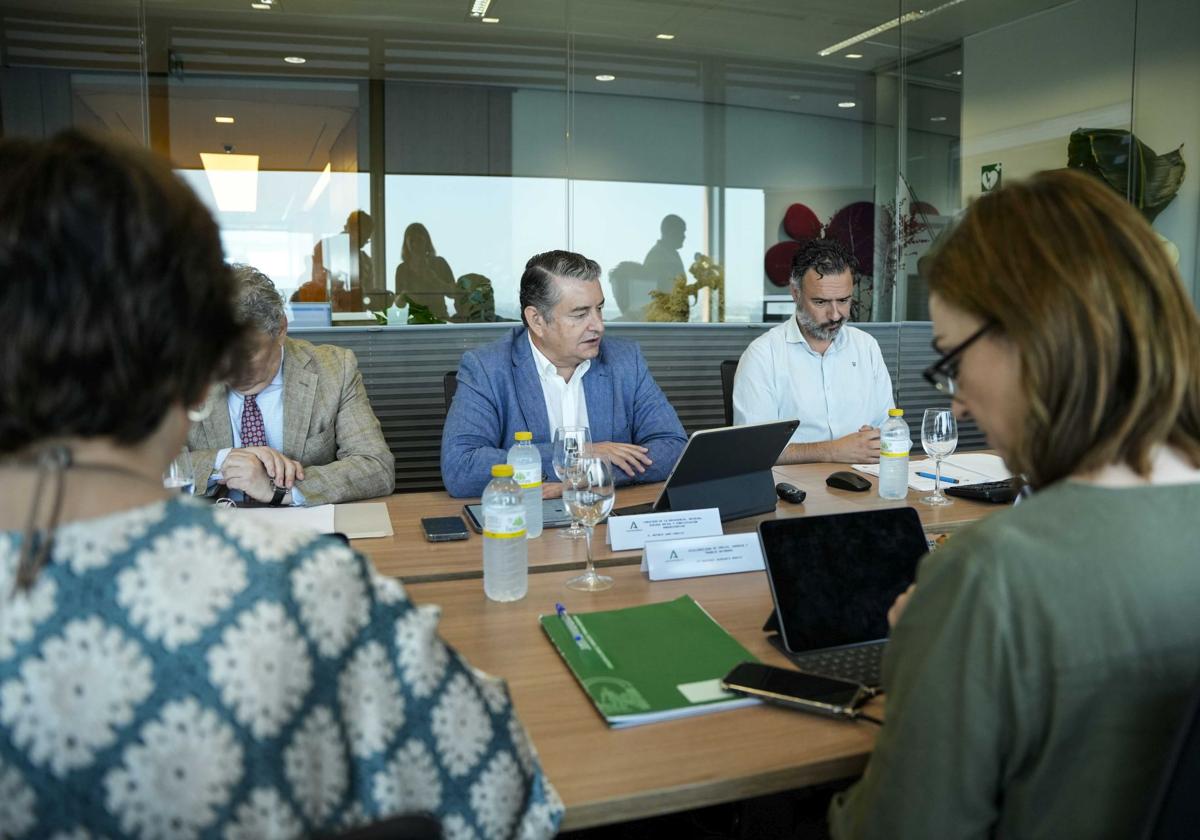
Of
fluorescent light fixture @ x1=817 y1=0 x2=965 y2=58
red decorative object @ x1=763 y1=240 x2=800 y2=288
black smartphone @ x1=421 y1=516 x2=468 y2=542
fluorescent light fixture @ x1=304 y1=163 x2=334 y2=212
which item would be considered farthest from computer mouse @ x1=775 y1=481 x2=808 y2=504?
fluorescent light fixture @ x1=817 y1=0 x2=965 y2=58

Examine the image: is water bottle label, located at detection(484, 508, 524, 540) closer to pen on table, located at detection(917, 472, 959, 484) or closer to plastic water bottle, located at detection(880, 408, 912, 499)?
plastic water bottle, located at detection(880, 408, 912, 499)

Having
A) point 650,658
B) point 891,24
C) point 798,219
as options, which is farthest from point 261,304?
point 891,24

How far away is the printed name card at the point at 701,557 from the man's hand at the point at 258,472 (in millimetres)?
965

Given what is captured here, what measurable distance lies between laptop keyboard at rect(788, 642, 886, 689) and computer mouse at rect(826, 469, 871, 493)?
3.50ft

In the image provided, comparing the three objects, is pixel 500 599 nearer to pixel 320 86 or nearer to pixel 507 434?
pixel 507 434

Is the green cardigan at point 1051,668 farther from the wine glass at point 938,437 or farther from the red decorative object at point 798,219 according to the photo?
the red decorative object at point 798,219

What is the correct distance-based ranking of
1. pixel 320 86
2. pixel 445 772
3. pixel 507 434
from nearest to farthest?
pixel 445 772 < pixel 507 434 < pixel 320 86

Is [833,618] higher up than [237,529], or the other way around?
[237,529]

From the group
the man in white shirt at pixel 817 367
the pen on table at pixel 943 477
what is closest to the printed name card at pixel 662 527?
the pen on table at pixel 943 477

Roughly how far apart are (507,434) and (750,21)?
4424 millimetres

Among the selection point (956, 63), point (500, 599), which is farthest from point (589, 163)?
point (500, 599)

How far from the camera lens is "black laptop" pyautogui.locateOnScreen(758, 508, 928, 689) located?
4.69 ft

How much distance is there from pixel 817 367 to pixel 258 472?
7.07 ft

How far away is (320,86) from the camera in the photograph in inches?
224
